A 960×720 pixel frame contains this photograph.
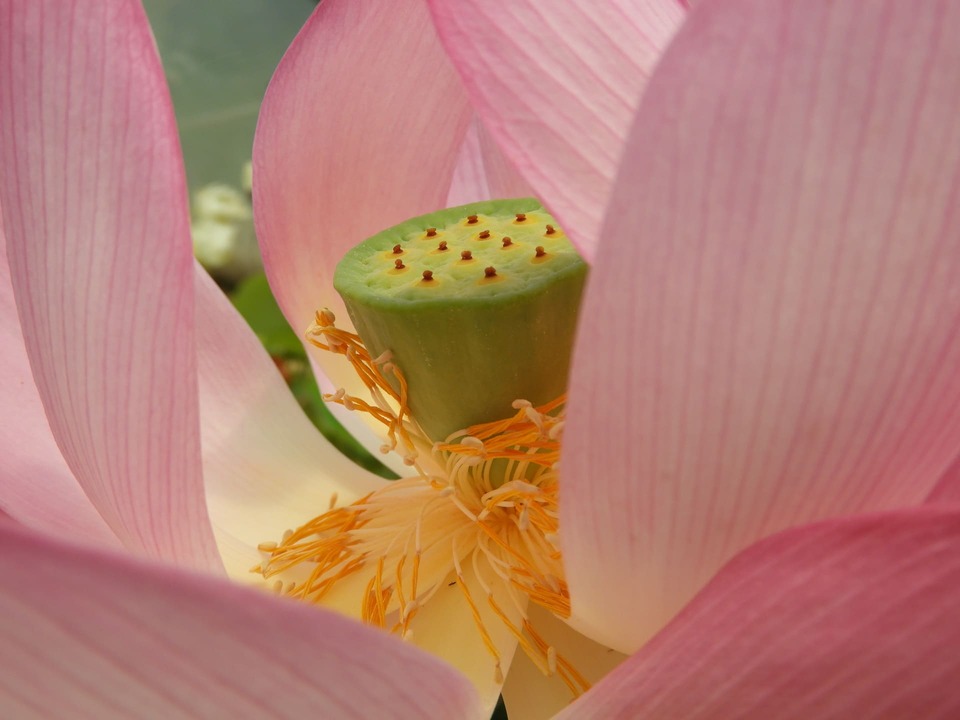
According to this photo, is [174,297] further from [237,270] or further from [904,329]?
[237,270]

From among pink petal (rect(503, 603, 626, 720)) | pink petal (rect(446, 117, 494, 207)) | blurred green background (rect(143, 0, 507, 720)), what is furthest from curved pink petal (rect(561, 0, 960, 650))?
blurred green background (rect(143, 0, 507, 720))

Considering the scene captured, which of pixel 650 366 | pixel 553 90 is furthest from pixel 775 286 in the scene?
pixel 553 90

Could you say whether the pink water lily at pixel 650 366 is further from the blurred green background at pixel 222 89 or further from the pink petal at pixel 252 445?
the blurred green background at pixel 222 89

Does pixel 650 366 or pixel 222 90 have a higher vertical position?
pixel 222 90

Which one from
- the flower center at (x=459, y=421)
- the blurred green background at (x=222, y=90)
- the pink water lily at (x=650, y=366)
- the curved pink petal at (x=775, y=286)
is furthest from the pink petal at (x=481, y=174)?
the blurred green background at (x=222, y=90)

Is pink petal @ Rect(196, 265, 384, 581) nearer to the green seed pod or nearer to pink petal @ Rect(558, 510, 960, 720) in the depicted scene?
the green seed pod

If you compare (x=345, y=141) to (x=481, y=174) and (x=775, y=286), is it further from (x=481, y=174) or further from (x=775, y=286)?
(x=775, y=286)

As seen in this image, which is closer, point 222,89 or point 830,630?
point 830,630
